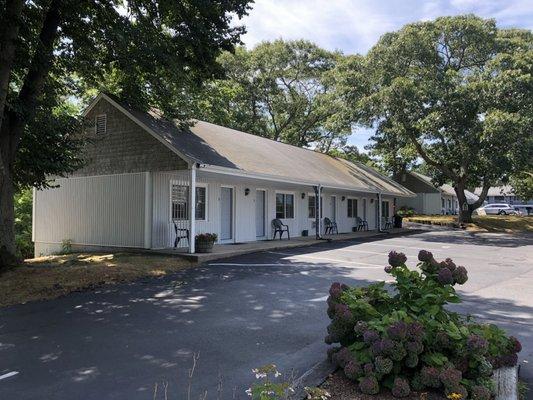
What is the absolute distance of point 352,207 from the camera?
27.7m

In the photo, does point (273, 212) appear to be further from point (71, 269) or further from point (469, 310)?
point (469, 310)

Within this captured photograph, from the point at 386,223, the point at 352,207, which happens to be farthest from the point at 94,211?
the point at 386,223

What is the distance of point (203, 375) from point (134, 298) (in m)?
4.43

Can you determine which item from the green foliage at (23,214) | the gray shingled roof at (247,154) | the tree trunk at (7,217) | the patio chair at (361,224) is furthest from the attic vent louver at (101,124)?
the patio chair at (361,224)

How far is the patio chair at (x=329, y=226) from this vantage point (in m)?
23.9

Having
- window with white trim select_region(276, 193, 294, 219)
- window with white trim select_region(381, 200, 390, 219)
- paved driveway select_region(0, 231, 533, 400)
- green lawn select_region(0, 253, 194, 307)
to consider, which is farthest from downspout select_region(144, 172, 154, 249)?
window with white trim select_region(381, 200, 390, 219)

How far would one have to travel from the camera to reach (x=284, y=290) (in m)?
9.33

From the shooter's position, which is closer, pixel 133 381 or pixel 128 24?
pixel 133 381

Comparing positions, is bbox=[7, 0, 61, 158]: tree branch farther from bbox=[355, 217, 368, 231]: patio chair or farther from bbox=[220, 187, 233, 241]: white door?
bbox=[355, 217, 368, 231]: patio chair

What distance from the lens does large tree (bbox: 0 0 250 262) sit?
10938 millimetres

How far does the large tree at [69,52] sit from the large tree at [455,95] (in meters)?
17.6

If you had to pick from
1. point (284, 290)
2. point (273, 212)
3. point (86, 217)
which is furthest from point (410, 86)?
point (284, 290)

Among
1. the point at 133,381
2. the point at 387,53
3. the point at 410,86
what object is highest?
the point at 387,53

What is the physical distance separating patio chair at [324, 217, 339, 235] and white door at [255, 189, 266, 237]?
5.09 m
